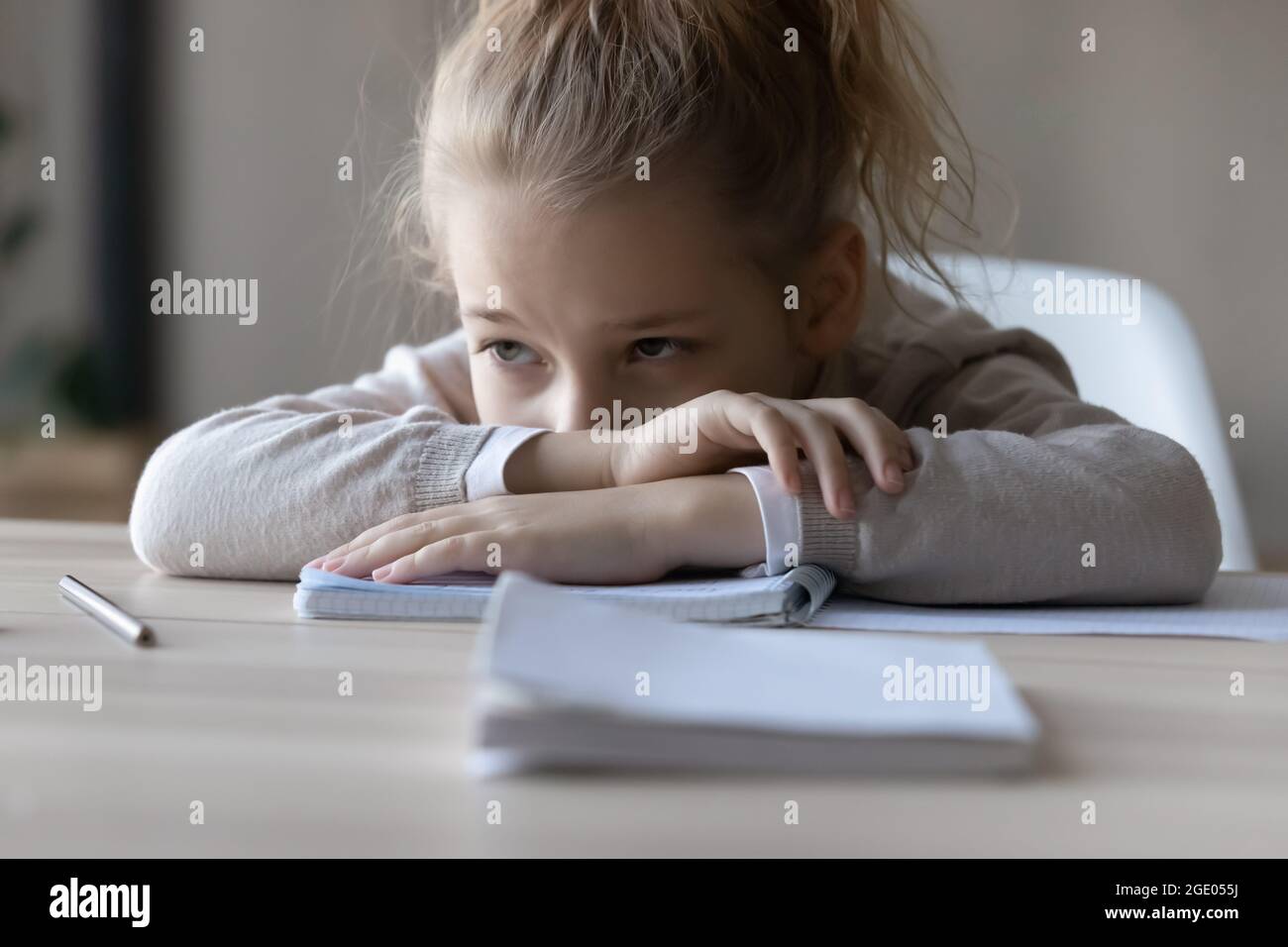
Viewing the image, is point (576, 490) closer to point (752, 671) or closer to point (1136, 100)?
point (752, 671)

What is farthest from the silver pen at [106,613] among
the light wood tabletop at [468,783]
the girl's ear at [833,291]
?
the girl's ear at [833,291]

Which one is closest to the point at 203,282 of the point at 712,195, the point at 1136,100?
the point at 1136,100

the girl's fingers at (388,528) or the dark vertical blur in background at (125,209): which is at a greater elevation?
the dark vertical blur in background at (125,209)

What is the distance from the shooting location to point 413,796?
375mm

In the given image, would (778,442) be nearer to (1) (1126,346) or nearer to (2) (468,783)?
(2) (468,783)

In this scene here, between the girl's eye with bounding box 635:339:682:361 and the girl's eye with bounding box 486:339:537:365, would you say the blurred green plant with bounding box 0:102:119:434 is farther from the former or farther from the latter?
the girl's eye with bounding box 635:339:682:361

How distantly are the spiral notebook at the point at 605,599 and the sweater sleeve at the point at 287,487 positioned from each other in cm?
13

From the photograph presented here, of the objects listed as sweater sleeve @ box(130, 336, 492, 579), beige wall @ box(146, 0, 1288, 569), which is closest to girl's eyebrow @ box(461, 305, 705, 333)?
sweater sleeve @ box(130, 336, 492, 579)

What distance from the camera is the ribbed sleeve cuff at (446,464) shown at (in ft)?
2.63

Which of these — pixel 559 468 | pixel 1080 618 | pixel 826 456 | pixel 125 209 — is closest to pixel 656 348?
pixel 559 468

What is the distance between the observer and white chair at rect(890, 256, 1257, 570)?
126cm

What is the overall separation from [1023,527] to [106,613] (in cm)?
48

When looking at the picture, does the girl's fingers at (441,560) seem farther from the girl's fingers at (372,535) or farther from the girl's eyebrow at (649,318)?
the girl's eyebrow at (649,318)
